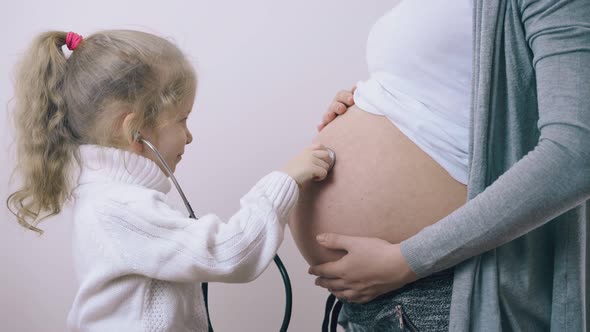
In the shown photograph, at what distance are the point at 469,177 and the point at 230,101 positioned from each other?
96 cm

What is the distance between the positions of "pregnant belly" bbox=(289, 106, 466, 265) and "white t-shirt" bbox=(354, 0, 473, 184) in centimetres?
2

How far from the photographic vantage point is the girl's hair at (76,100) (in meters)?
1.15

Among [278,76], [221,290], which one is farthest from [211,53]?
[221,290]

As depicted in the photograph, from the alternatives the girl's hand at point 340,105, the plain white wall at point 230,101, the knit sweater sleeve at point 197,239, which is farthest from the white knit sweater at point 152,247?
the plain white wall at point 230,101

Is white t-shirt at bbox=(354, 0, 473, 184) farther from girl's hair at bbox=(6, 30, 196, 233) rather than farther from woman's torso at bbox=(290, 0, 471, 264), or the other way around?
girl's hair at bbox=(6, 30, 196, 233)

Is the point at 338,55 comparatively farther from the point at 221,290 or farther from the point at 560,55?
the point at 560,55

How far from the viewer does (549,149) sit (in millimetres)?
774

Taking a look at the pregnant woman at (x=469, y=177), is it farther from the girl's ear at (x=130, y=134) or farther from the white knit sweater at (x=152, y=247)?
the girl's ear at (x=130, y=134)

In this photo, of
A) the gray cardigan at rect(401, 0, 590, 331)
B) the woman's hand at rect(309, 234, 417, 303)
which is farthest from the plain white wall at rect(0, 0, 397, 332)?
the gray cardigan at rect(401, 0, 590, 331)

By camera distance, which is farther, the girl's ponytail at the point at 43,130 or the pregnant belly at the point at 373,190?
the girl's ponytail at the point at 43,130

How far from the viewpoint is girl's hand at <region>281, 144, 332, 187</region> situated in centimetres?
103

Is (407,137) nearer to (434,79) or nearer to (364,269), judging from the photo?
(434,79)

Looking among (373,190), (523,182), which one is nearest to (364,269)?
(373,190)

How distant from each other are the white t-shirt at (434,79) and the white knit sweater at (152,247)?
24 cm
